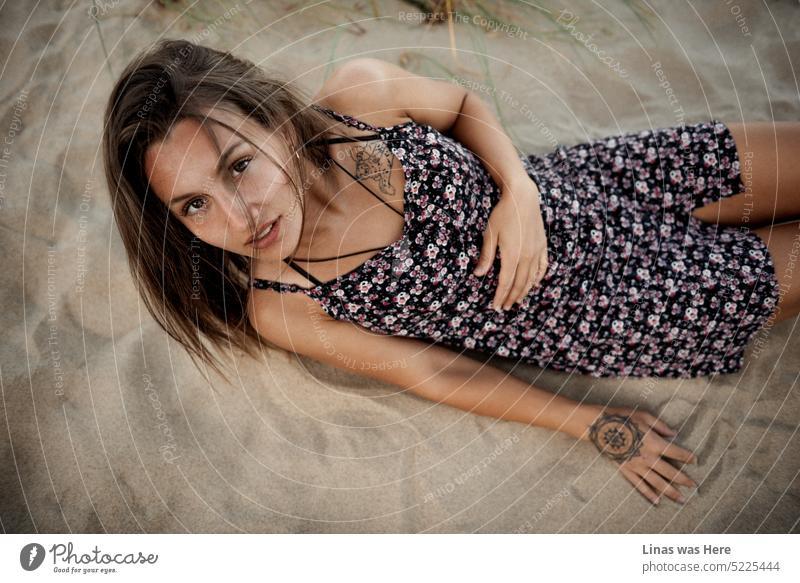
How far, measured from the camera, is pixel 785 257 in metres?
0.76

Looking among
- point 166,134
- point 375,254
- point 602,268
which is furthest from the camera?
point 602,268

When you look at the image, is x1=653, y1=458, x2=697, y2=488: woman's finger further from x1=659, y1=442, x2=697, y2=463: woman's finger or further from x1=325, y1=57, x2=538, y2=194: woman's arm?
x1=325, y1=57, x2=538, y2=194: woman's arm

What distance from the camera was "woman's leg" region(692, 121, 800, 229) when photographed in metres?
0.77

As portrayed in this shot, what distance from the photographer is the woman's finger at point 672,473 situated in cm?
81

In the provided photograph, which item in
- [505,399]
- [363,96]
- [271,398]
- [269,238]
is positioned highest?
[363,96]

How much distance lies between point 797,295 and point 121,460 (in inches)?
40.3

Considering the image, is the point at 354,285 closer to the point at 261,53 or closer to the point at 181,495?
the point at 181,495

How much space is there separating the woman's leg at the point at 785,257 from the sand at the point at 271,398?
114 mm

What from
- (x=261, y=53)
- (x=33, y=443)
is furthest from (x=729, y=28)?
(x=33, y=443)

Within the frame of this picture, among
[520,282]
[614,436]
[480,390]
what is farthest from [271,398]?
[614,436]

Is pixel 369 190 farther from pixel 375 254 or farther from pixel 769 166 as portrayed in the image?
pixel 769 166

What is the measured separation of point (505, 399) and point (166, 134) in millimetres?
572

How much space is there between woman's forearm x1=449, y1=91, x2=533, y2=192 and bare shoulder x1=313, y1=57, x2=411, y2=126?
4.1 inches

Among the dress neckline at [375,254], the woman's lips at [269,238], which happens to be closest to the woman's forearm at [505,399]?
the dress neckline at [375,254]
